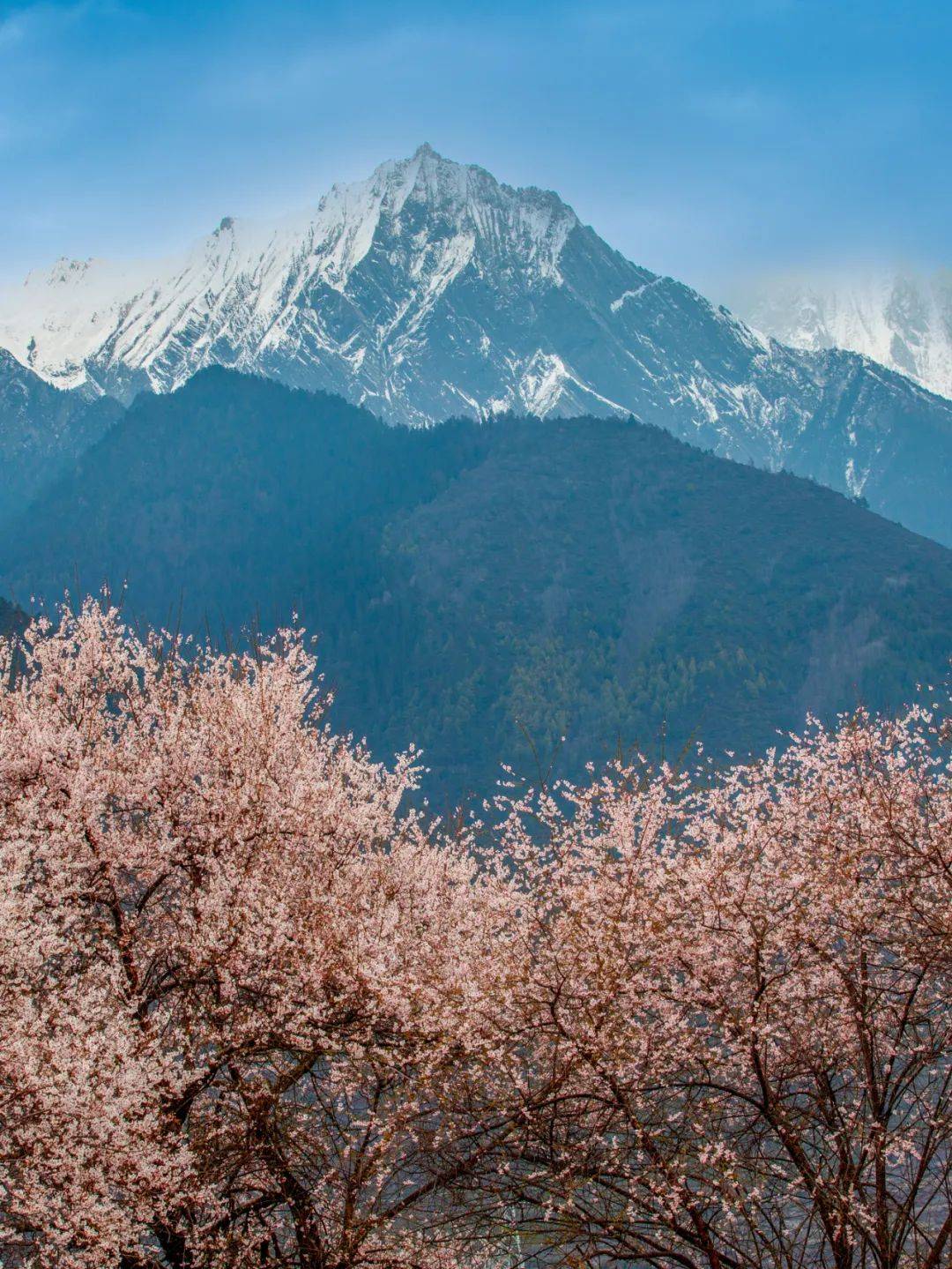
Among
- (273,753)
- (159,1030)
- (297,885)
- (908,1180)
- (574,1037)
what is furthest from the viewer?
(273,753)

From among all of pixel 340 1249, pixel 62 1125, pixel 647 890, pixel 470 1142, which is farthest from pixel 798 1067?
pixel 62 1125

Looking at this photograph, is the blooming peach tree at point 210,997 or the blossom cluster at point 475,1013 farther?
the blooming peach tree at point 210,997

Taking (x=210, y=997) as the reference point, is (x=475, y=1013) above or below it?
below

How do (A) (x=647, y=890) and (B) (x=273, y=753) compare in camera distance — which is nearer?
(A) (x=647, y=890)

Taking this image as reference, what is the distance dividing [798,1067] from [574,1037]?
318cm

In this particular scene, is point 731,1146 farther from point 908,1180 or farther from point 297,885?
point 297,885

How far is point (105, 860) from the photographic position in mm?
15438

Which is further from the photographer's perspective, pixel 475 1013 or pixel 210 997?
pixel 210 997

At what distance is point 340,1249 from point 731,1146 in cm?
392

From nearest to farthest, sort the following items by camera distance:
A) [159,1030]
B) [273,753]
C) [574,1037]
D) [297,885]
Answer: [574,1037] → [159,1030] → [297,885] → [273,753]

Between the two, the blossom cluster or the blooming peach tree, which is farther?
the blooming peach tree

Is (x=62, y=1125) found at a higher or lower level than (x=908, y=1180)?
lower

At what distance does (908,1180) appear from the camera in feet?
43.7

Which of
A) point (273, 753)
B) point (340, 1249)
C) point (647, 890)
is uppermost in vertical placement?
point (273, 753)
